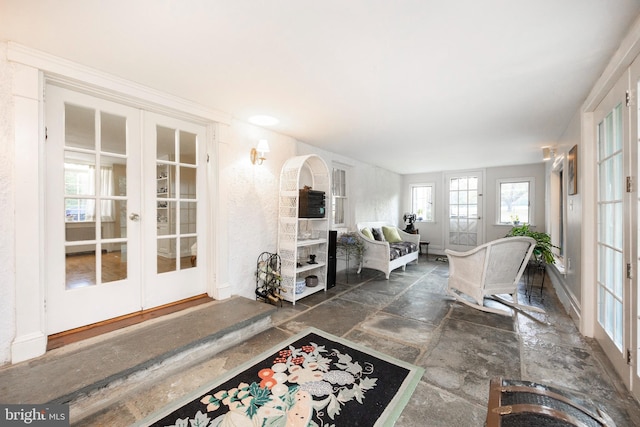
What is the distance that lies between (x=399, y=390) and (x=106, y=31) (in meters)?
2.86

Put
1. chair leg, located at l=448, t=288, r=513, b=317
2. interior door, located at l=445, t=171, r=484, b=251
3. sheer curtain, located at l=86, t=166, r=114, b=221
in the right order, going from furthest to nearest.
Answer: interior door, located at l=445, t=171, r=484, b=251, chair leg, located at l=448, t=288, r=513, b=317, sheer curtain, located at l=86, t=166, r=114, b=221

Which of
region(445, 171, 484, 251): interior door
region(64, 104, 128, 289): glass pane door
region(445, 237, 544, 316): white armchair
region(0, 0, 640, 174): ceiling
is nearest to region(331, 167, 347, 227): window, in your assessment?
region(0, 0, 640, 174): ceiling

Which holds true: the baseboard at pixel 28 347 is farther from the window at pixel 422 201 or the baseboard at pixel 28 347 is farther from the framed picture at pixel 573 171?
the window at pixel 422 201

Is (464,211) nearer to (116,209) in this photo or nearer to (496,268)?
(496,268)

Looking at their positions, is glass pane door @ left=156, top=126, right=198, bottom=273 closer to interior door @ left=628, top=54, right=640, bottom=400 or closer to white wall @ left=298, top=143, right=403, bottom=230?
white wall @ left=298, top=143, right=403, bottom=230

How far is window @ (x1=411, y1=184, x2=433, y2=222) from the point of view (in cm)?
714

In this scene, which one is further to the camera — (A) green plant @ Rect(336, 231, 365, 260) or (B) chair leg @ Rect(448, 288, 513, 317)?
(A) green plant @ Rect(336, 231, 365, 260)

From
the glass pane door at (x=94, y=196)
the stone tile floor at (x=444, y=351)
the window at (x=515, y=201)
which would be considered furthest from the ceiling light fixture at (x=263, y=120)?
the window at (x=515, y=201)

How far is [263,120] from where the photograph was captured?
10.0 feet

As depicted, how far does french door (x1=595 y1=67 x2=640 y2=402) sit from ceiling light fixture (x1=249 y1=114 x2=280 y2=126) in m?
2.87

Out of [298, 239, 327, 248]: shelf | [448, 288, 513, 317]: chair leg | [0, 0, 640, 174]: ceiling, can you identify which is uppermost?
[0, 0, 640, 174]: ceiling

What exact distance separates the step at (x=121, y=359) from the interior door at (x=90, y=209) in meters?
0.34
